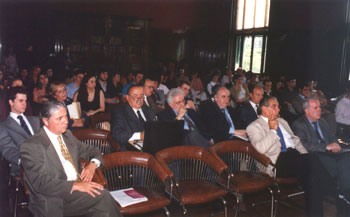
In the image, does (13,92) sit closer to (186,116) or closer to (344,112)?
(186,116)

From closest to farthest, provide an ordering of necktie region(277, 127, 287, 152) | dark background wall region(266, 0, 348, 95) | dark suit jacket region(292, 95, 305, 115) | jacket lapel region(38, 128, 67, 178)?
jacket lapel region(38, 128, 67, 178)
necktie region(277, 127, 287, 152)
dark suit jacket region(292, 95, 305, 115)
dark background wall region(266, 0, 348, 95)

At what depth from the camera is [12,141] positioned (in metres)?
3.18

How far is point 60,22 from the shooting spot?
37.6 feet

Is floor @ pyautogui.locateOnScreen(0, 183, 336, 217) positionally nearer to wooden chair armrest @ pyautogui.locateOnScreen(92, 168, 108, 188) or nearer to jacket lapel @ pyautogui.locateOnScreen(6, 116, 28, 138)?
jacket lapel @ pyautogui.locateOnScreen(6, 116, 28, 138)

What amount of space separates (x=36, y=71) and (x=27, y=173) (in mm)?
6352

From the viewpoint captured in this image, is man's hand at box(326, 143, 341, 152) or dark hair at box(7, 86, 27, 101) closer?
dark hair at box(7, 86, 27, 101)

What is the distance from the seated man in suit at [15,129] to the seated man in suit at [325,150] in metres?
3.02

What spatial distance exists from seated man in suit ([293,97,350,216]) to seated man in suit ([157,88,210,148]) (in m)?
1.15

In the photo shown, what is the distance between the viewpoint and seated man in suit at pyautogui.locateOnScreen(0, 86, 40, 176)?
10.1 feet

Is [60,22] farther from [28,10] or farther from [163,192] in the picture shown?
[163,192]

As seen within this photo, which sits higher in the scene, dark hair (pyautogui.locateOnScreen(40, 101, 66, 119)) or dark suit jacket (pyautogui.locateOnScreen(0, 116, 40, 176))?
dark hair (pyautogui.locateOnScreen(40, 101, 66, 119))

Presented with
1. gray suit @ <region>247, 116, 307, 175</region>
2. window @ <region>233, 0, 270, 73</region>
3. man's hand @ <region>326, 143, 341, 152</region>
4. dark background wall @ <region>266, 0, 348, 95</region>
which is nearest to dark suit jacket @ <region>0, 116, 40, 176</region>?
gray suit @ <region>247, 116, 307, 175</region>

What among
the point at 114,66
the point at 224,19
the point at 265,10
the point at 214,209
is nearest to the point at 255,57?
Result: the point at 265,10

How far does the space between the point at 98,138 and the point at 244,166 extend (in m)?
1.68
